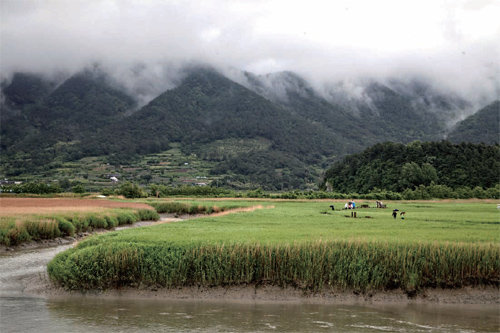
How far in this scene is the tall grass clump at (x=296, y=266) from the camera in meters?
17.8

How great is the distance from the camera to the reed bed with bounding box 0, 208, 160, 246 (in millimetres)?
29016

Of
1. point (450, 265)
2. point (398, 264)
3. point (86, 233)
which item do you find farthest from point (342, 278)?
point (86, 233)

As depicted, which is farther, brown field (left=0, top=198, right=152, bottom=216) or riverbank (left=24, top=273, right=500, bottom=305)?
brown field (left=0, top=198, right=152, bottom=216)

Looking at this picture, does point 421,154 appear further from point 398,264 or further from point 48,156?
point 48,156

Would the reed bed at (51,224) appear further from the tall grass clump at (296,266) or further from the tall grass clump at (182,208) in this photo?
the tall grass clump at (182,208)

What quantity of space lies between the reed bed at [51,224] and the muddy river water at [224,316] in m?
11.2

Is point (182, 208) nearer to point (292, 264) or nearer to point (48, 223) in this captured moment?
point (48, 223)

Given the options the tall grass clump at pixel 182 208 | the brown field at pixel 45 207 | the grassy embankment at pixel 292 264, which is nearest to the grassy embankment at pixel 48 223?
the brown field at pixel 45 207

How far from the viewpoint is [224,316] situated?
15625 millimetres

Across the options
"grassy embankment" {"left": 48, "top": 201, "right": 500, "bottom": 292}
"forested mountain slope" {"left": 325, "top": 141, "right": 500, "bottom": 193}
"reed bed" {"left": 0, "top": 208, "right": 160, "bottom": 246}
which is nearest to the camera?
"grassy embankment" {"left": 48, "top": 201, "right": 500, "bottom": 292}

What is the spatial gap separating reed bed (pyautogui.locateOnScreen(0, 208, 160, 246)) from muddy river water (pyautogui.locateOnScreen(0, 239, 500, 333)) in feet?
36.6

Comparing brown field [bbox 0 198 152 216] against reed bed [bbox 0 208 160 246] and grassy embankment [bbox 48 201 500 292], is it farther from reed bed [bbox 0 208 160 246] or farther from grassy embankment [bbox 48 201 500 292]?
grassy embankment [bbox 48 201 500 292]

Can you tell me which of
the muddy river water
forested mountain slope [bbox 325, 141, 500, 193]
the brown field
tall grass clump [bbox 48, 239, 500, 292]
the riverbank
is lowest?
the muddy river water

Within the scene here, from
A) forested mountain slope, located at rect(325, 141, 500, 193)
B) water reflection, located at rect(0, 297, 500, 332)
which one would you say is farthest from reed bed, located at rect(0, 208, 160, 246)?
forested mountain slope, located at rect(325, 141, 500, 193)
